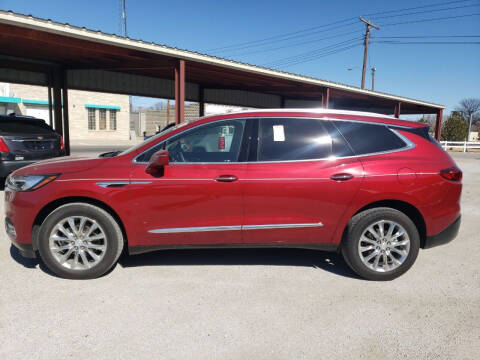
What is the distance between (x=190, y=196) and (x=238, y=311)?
114 centimetres

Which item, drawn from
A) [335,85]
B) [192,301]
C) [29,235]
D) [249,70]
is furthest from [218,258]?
[335,85]

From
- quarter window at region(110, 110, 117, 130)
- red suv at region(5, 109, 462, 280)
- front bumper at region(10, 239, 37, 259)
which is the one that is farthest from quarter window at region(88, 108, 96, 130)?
front bumper at region(10, 239, 37, 259)

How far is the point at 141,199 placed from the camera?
340 cm

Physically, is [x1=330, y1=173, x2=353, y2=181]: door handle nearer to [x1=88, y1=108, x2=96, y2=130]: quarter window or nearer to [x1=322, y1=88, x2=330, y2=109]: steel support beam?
[x1=322, y1=88, x2=330, y2=109]: steel support beam

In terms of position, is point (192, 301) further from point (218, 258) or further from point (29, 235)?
point (29, 235)

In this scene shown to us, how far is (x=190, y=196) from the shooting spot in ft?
11.2

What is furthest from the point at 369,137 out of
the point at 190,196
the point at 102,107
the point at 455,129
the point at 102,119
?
the point at 455,129

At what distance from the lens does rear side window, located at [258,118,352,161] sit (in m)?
3.53

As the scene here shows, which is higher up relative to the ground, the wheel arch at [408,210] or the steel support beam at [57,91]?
the steel support beam at [57,91]

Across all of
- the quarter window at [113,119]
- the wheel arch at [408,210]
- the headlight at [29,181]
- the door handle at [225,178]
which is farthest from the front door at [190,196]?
the quarter window at [113,119]

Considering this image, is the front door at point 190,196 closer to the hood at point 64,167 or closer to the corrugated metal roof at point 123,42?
the hood at point 64,167

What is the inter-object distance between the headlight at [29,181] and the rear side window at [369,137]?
291cm

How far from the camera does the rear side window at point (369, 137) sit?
358 centimetres

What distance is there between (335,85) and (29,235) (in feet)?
51.0
